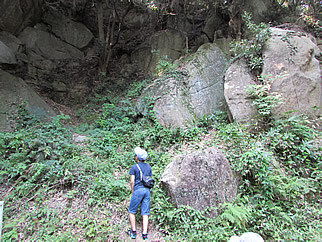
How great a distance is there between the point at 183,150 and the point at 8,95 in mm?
6165

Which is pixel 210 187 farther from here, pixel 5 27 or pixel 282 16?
pixel 5 27

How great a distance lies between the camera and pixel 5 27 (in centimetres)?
1045

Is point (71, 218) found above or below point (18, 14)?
below

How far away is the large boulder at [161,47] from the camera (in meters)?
11.5

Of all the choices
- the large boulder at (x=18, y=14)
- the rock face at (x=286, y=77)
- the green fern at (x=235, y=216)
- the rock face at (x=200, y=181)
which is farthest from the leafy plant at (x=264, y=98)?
the large boulder at (x=18, y=14)

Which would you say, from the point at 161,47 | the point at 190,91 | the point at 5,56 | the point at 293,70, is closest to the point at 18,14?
the point at 5,56

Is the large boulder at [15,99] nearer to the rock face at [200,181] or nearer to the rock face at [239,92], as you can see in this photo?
the rock face at [200,181]

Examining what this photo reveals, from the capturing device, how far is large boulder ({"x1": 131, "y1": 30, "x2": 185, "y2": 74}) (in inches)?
454

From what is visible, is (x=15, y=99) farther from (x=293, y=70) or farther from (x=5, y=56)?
(x=293, y=70)

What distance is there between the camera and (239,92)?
6176 mm

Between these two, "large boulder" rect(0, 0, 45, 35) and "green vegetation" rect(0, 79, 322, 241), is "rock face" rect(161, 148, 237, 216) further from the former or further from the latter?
"large boulder" rect(0, 0, 45, 35)

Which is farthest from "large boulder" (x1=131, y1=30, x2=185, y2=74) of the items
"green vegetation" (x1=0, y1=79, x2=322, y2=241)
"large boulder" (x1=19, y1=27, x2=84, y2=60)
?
"green vegetation" (x1=0, y1=79, x2=322, y2=241)

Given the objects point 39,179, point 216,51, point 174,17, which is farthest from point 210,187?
point 174,17

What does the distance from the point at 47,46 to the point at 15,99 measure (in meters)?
6.33
